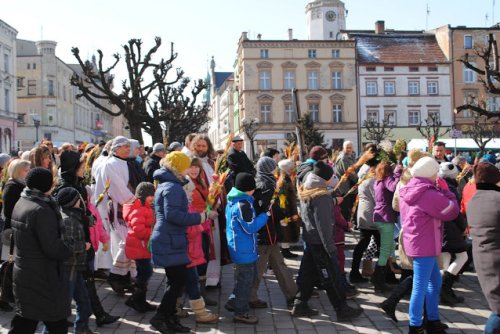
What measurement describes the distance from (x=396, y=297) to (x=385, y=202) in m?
1.64

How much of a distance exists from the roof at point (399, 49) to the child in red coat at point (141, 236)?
53.0 metres

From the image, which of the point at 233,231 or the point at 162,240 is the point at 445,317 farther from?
the point at 162,240

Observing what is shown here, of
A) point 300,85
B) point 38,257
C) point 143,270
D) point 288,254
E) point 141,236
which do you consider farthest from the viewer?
point 300,85

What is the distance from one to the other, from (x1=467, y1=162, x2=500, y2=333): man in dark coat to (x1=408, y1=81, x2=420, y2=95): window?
54562mm

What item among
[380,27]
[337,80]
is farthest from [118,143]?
[380,27]

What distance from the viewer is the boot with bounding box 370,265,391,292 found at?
7.51 meters

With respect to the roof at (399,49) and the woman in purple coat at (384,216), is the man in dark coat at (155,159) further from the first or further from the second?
the roof at (399,49)

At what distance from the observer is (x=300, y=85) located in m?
57.4

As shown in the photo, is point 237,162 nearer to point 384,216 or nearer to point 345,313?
point 384,216

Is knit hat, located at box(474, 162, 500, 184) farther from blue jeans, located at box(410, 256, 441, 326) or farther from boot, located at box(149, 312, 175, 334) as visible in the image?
boot, located at box(149, 312, 175, 334)

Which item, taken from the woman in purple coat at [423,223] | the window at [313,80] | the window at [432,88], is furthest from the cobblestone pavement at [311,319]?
the window at [432,88]

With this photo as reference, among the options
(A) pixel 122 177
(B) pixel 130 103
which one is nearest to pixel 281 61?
(B) pixel 130 103

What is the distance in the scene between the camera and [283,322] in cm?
634

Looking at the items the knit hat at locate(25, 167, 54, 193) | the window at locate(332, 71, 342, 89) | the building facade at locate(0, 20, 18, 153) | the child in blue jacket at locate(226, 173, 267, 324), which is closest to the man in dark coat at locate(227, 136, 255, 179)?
the child in blue jacket at locate(226, 173, 267, 324)
